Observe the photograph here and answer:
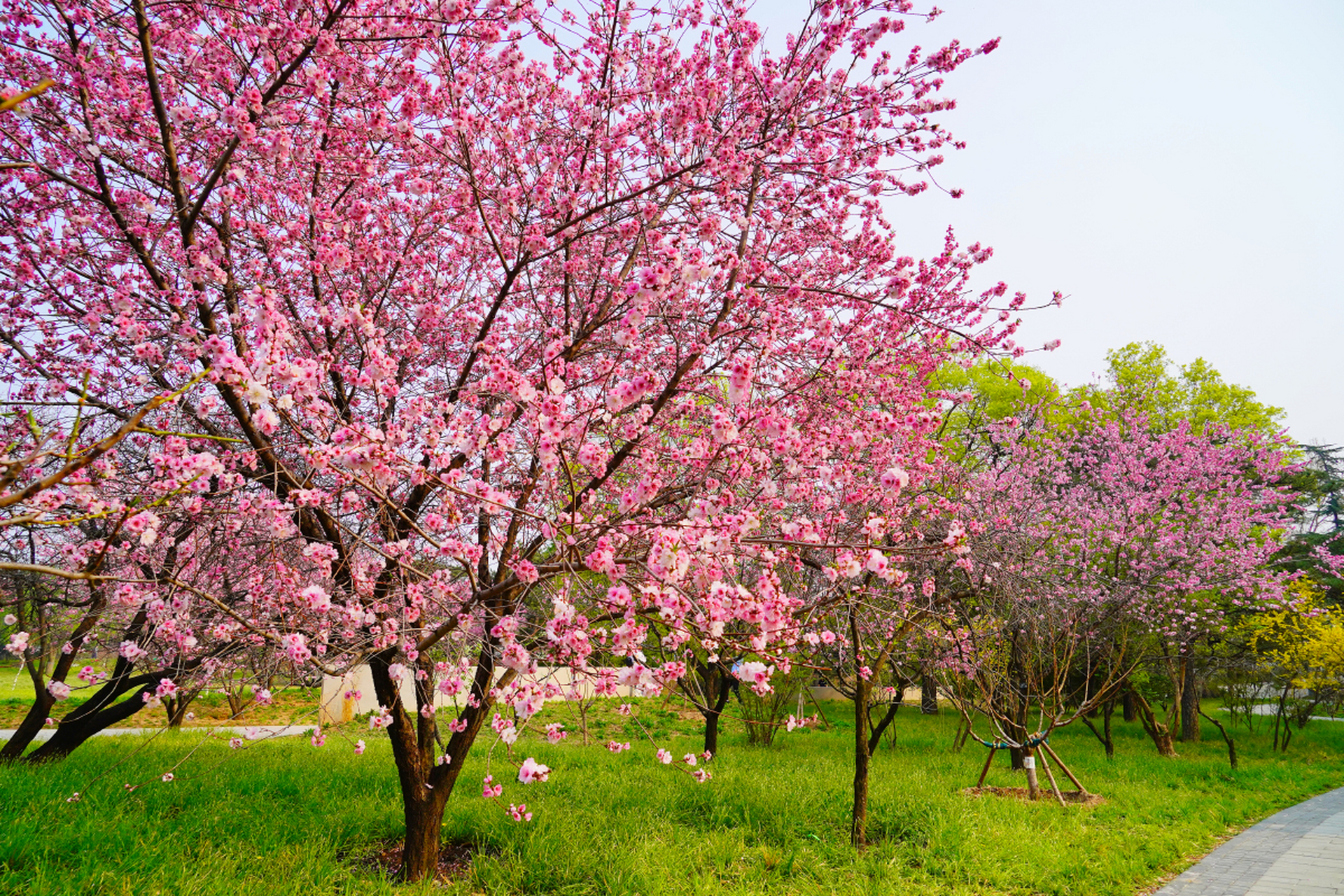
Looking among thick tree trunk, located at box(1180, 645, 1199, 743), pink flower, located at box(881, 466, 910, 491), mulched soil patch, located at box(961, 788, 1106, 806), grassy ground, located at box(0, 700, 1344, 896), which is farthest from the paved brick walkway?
thick tree trunk, located at box(1180, 645, 1199, 743)

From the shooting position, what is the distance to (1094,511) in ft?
40.1

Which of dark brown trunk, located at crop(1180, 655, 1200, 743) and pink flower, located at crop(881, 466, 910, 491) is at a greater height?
pink flower, located at crop(881, 466, 910, 491)

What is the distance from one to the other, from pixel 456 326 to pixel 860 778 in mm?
5429

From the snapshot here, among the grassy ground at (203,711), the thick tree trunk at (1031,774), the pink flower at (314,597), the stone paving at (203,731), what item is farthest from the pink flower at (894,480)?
the grassy ground at (203,711)

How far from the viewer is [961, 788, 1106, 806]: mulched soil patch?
810cm

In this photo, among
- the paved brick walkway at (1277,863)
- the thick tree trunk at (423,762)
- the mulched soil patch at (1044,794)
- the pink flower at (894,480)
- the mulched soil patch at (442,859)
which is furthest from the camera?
the mulched soil patch at (1044,794)

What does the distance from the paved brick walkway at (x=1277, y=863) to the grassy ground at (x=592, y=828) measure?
0.80 feet

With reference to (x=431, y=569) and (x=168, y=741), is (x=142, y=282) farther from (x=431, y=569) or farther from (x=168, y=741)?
(x=168, y=741)

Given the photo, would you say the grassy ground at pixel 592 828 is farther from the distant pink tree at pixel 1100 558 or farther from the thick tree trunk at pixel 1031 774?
the distant pink tree at pixel 1100 558

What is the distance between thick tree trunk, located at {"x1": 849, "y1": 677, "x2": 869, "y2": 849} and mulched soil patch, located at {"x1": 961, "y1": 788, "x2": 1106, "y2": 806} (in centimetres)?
255

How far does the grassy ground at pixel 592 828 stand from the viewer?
14.8ft

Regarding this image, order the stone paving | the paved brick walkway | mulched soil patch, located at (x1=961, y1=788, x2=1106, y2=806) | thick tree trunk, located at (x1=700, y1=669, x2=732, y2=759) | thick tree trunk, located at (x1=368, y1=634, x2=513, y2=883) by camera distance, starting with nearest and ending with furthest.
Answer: thick tree trunk, located at (x1=368, y1=634, x2=513, y2=883)
the paved brick walkway
mulched soil patch, located at (x1=961, y1=788, x2=1106, y2=806)
thick tree trunk, located at (x1=700, y1=669, x2=732, y2=759)
the stone paving

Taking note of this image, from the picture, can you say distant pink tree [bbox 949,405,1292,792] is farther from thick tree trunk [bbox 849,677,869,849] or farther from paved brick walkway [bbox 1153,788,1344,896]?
paved brick walkway [bbox 1153,788,1344,896]

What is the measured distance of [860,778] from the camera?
6477 mm
